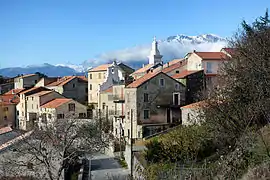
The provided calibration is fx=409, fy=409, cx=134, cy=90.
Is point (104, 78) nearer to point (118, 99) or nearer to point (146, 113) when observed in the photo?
point (118, 99)

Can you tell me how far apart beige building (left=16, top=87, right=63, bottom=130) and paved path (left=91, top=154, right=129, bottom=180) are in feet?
70.3

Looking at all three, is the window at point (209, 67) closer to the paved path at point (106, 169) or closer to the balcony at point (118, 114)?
the balcony at point (118, 114)

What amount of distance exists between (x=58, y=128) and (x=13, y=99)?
43362mm

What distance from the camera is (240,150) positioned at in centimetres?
1452

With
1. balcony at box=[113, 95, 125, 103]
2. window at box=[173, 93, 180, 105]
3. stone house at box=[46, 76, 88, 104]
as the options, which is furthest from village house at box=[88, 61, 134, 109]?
window at box=[173, 93, 180, 105]

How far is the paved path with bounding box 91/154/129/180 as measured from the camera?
2688 cm

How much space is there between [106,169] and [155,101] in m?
12.2

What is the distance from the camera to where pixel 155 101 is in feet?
134

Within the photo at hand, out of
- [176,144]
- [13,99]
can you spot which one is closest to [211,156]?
[176,144]

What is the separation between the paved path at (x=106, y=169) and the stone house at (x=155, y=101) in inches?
177

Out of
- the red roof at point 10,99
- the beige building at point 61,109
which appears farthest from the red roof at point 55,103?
the red roof at point 10,99

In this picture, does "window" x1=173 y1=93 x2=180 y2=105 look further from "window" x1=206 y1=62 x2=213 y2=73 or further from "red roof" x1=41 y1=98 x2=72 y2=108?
"red roof" x1=41 y1=98 x2=72 y2=108

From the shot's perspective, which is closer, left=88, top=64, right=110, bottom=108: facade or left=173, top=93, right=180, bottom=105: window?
left=173, top=93, right=180, bottom=105: window

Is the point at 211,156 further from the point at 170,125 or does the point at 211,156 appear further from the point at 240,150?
the point at 170,125
